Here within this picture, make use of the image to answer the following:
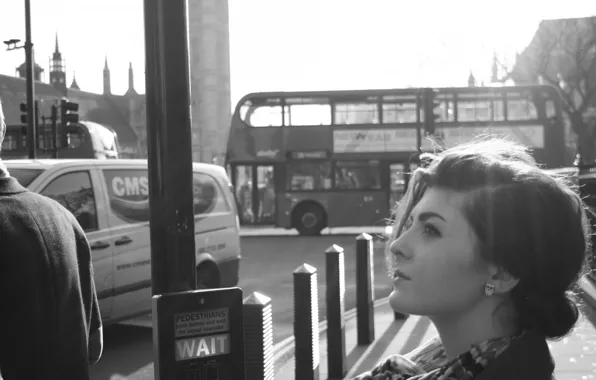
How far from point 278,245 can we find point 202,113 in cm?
6826

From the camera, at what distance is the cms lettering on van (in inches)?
299

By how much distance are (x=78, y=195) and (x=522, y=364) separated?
6301 millimetres

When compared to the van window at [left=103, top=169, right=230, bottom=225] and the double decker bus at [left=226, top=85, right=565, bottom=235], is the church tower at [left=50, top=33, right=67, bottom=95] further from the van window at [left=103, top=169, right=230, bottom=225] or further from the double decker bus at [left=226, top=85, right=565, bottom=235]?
the van window at [left=103, top=169, right=230, bottom=225]

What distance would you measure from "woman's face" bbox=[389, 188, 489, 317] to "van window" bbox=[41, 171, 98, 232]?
5884mm

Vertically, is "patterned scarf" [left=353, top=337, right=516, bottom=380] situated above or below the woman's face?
below

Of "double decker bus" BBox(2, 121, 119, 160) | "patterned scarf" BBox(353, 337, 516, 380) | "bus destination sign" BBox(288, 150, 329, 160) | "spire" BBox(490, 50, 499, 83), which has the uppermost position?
"spire" BBox(490, 50, 499, 83)

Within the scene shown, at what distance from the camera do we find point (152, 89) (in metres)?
2.58

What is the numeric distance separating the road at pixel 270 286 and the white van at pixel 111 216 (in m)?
0.41

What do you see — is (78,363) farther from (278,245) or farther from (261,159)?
(261,159)

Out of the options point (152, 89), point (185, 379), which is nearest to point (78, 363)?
point (185, 379)

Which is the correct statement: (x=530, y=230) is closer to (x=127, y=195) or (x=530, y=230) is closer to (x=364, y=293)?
(x=364, y=293)

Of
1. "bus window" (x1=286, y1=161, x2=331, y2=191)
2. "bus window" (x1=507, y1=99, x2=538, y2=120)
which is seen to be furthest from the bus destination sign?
"bus window" (x1=507, y1=99, x2=538, y2=120)

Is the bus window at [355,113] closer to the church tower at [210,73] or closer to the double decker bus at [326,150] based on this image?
the double decker bus at [326,150]

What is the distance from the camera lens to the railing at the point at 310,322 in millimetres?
3814
